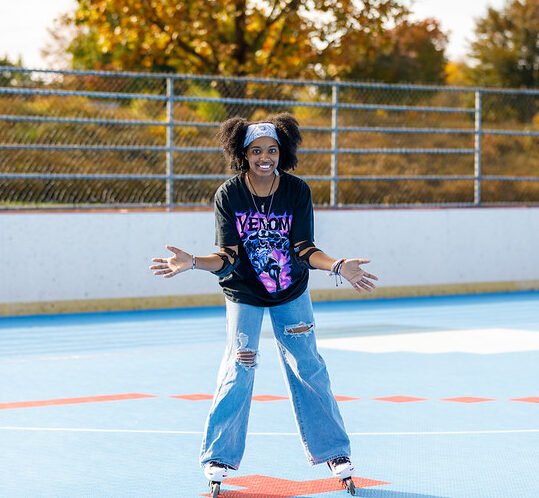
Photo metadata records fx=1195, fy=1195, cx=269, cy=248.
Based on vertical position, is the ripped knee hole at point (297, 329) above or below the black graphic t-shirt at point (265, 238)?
below

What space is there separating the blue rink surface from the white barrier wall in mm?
693

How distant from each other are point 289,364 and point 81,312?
871cm

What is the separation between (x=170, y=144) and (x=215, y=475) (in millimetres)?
9708

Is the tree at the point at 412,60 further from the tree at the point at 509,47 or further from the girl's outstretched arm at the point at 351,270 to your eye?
Result: the girl's outstretched arm at the point at 351,270

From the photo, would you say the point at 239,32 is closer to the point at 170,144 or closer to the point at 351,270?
the point at 170,144

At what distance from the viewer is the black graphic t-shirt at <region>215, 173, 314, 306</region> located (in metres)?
5.70

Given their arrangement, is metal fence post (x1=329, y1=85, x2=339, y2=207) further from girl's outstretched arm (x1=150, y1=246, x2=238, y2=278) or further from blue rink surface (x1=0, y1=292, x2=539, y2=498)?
girl's outstretched arm (x1=150, y1=246, x2=238, y2=278)

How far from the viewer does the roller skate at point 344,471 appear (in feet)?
18.7

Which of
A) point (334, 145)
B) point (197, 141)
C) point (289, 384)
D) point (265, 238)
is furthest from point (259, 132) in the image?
point (334, 145)

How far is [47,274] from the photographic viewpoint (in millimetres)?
13891

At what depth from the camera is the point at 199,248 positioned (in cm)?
1484

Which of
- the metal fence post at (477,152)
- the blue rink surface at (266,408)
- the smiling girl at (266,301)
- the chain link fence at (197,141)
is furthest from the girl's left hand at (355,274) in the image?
the metal fence post at (477,152)

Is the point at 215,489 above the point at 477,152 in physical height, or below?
below

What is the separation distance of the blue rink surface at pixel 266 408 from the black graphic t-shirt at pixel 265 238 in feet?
3.20
